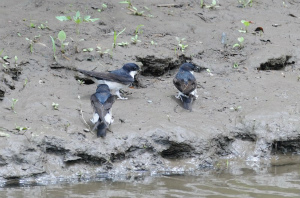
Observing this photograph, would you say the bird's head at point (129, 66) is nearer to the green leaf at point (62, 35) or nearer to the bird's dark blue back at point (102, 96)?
the bird's dark blue back at point (102, 96)

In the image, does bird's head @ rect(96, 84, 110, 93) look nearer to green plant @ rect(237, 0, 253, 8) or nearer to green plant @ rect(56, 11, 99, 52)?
green plant @ rect(56, 11, 99, 52)

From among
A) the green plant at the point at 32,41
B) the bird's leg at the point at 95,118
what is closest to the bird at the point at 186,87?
the bird's leg at the point at 95,118

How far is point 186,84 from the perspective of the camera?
8.23 meters

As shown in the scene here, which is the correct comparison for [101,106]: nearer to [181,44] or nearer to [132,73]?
[132,73]

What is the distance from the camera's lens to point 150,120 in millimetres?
7504

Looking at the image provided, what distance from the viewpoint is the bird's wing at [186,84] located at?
8148 millimetres

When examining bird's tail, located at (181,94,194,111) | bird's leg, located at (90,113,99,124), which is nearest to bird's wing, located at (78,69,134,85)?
bird's tail, located at (181,94,194,111)

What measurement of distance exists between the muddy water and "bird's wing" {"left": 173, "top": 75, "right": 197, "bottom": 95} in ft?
4.91

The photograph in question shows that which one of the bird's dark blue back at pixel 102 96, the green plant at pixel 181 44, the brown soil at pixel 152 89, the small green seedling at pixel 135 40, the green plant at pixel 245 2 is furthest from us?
the green plant at pixel 245 2

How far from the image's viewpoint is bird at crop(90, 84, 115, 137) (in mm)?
6988

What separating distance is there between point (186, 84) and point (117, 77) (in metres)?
1.07

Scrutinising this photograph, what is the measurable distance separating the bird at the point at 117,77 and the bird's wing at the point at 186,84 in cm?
70

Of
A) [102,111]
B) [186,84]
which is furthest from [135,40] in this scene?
[102,111]

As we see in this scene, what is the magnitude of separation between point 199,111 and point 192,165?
1111mm
